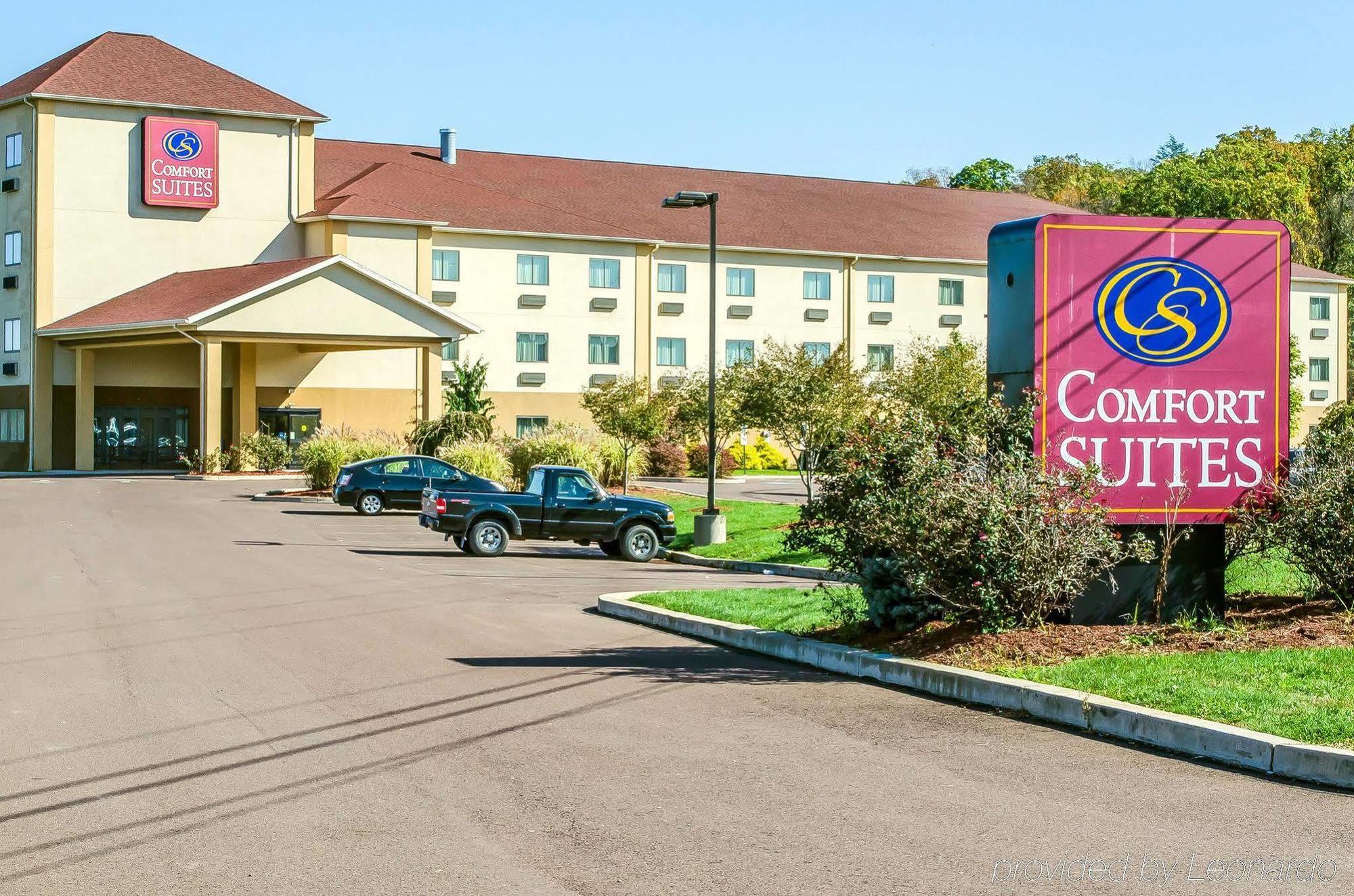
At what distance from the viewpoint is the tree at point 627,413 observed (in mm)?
40062

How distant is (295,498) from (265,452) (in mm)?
11285

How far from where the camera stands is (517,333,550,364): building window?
62.2m

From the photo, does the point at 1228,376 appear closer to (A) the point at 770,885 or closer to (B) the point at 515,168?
(A) the point at 770,885

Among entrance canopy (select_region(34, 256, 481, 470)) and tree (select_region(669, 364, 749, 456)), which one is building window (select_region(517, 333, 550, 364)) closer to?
entrance canopy (select_region(34, 256, 481, 470))

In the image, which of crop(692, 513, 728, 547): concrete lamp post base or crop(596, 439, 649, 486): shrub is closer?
crop(692, 513, 728, 547): concrete lamp post base

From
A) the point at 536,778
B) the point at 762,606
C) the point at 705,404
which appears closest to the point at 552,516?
the point at 762,606

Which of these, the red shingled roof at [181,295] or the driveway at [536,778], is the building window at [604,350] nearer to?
the red shingled roof at [181,295]

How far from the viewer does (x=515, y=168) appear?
68.4 meters

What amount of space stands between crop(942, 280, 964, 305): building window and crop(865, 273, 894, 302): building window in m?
2.68

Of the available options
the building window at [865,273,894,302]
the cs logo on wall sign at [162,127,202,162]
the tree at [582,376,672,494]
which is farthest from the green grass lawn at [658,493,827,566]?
the building window at [865,273,894,302]

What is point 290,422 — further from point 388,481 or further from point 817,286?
point 388,481

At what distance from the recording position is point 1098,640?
11.8m

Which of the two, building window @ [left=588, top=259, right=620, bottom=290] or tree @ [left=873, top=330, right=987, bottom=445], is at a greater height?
building window @ [left=588, top=259, right=620, bottom=290]

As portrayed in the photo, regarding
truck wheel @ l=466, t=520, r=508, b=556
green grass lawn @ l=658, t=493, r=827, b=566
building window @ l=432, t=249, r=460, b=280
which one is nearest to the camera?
green grass lawn @ l=658, t=493, r=827, b=566
